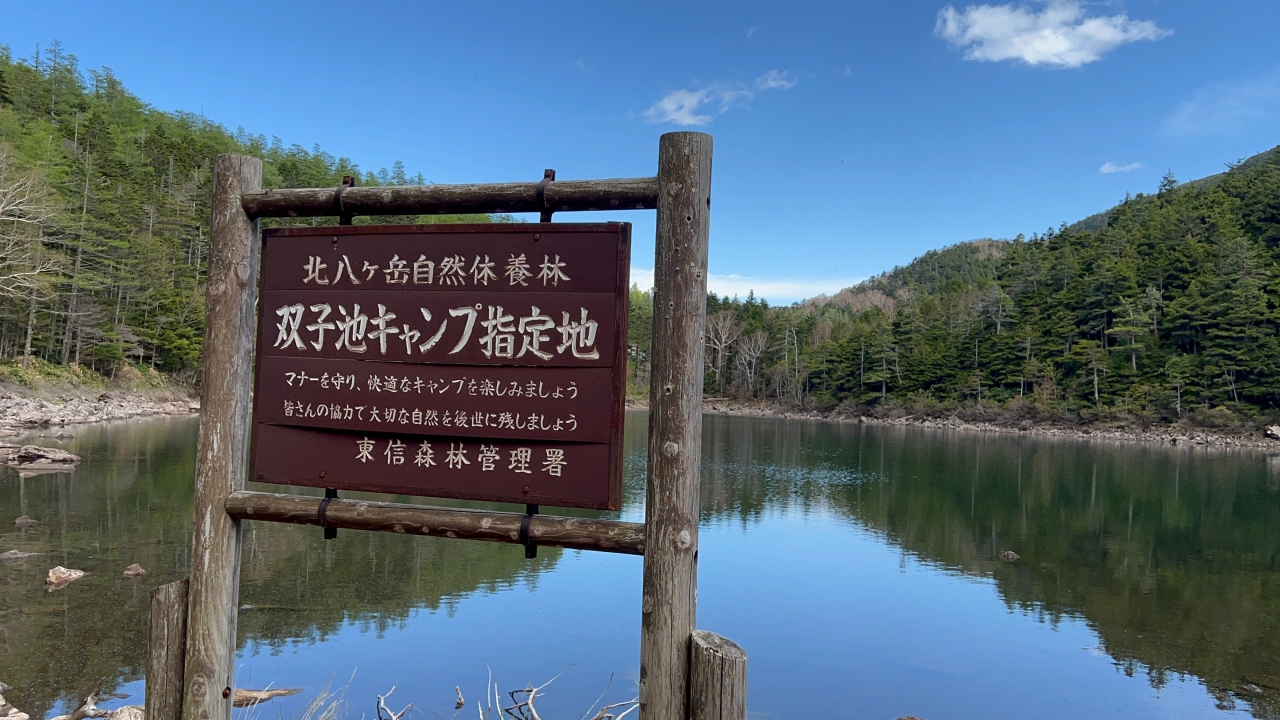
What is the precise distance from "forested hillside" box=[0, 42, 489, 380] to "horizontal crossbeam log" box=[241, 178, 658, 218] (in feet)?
64.4

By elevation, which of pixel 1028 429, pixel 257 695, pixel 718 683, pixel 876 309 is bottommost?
pixel 257 695

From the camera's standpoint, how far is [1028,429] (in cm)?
3634

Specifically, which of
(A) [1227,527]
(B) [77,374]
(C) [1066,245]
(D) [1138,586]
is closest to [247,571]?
(D) [1138,586]

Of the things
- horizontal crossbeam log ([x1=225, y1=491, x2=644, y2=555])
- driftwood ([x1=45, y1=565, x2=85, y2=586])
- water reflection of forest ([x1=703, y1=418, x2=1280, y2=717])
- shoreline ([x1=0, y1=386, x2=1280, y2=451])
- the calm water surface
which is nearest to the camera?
horizontal crossbeam log ([x1=225, y1=491, x2=644, y2=555])

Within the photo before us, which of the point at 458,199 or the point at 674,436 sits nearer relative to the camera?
the point at 674,436

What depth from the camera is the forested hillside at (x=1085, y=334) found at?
31453 mm

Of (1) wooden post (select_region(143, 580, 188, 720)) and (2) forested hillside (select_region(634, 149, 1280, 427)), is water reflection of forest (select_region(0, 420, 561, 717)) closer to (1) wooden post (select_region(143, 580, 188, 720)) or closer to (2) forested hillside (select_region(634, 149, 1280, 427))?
(1) wooden post (select_region(143, 580, 188, 720))

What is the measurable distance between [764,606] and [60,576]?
22.0 ft

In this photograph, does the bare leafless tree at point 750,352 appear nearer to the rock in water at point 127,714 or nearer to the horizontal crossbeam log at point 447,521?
the rock in water at point 127,714

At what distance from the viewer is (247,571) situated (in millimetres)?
7941

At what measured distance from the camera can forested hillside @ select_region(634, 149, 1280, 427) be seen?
103 ft

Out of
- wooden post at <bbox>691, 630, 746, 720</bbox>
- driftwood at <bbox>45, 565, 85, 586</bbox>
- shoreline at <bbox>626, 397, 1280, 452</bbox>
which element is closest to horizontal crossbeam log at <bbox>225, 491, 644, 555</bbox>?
wooden post at <bbox>691, 630, 746, 720</bbox>

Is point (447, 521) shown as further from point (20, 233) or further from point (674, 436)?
point (20, 233)

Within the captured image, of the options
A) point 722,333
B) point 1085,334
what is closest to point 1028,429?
point 1085,334
